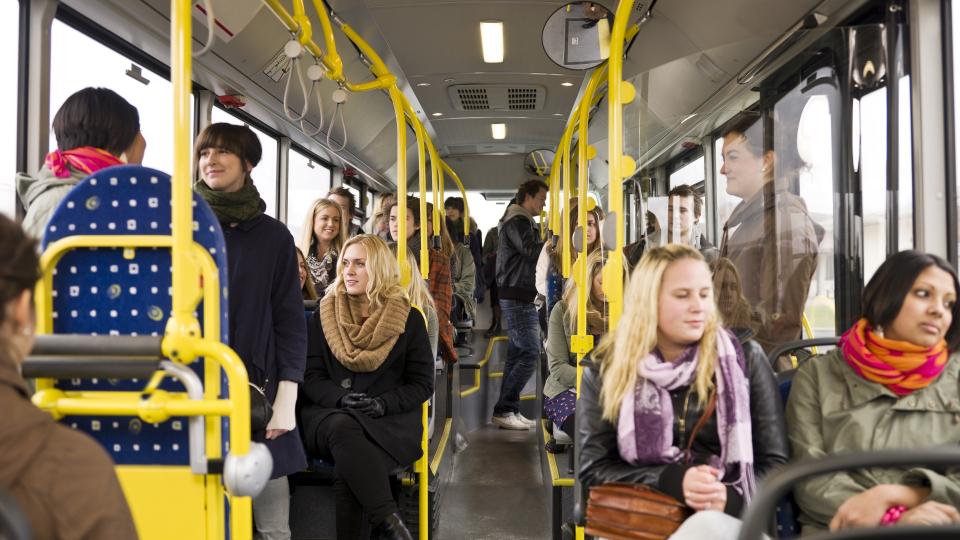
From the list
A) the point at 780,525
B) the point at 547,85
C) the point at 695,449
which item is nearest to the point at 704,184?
the point at 695,449

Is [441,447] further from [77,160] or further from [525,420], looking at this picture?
[77,160]

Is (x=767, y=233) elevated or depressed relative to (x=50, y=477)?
elevated

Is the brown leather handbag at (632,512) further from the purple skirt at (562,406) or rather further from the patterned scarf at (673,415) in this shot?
the purple skirt at (562,406)

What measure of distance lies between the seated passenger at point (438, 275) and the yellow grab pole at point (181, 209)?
3.28m

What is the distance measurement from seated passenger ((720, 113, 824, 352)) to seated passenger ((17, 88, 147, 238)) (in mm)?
2012

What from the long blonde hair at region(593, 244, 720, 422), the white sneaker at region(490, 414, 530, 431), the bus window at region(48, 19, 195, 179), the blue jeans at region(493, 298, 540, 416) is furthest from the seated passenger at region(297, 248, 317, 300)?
the white sneaker at region(490, 414, 530, 431)

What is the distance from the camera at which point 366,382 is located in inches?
142

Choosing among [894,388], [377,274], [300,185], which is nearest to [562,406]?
[377,274]

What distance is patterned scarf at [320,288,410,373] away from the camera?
3.57m

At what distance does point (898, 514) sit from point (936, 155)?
1.39 m

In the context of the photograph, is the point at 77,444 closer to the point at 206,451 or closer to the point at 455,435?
the point at 206,451

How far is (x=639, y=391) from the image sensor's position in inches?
85.7

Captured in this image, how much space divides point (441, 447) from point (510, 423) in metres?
2.35

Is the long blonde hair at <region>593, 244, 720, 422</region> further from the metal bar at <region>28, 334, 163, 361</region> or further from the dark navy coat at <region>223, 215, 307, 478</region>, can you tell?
the metal bar at <region>28, 334, 163, 361</region>
